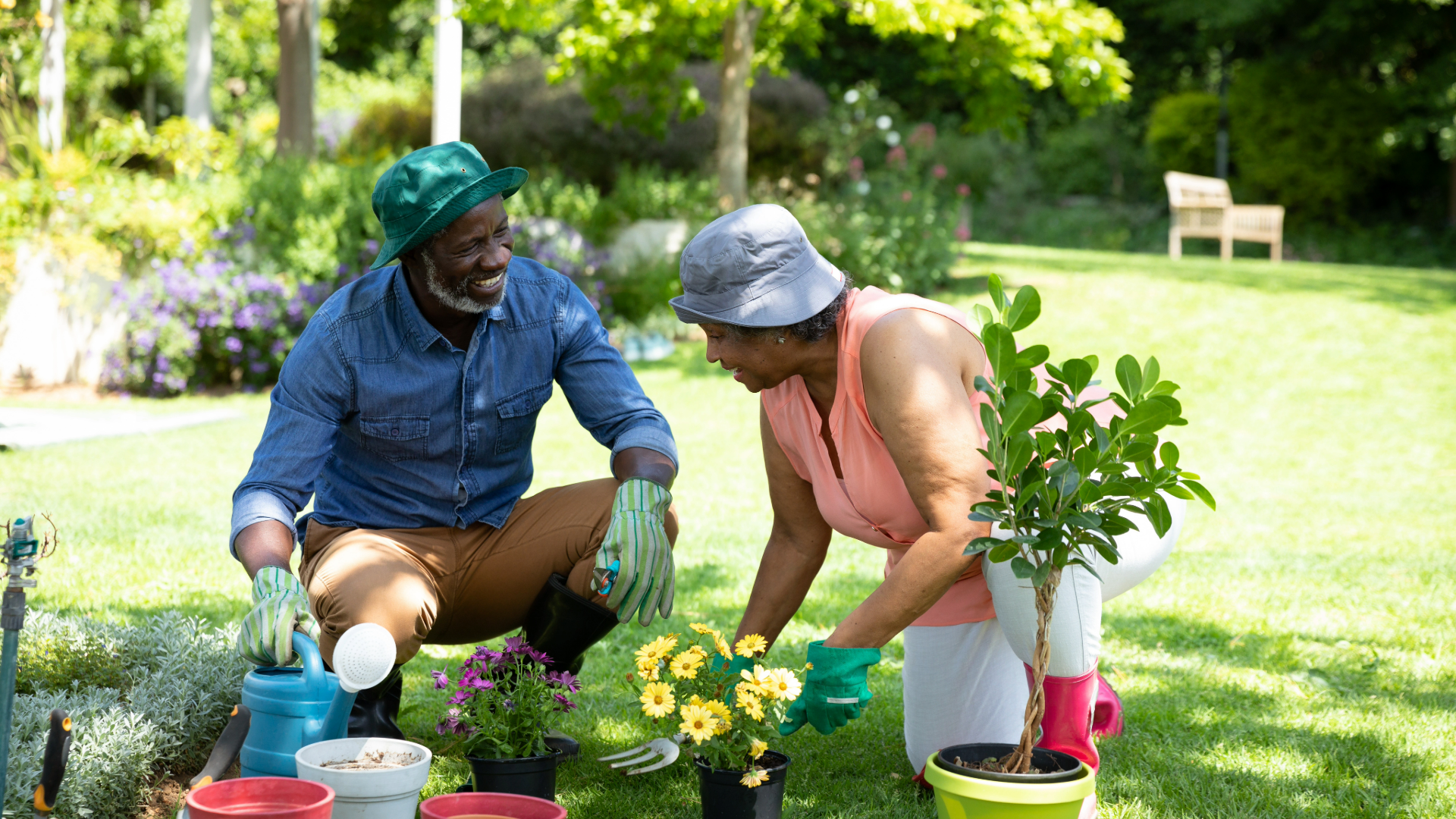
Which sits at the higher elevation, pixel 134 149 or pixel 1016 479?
pixel 134 149

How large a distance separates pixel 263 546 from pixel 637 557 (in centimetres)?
74

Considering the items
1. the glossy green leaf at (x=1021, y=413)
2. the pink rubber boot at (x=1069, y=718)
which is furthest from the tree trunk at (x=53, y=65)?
the glossy green leaf at (x=1021, y=413)

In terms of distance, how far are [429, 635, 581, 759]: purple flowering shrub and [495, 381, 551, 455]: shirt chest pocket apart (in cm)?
56

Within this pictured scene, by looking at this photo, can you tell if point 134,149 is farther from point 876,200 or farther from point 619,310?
point 876,200

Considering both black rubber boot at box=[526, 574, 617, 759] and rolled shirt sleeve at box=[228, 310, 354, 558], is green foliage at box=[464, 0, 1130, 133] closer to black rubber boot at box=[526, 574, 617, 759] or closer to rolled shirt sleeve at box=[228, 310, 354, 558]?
rolled shirt sleeve at box=[228, 310, 354, 558]

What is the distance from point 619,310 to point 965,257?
435 centimetres

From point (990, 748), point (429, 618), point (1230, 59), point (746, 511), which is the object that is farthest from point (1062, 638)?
point (1230, 59)

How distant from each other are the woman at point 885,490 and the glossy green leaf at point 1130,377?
381 mm

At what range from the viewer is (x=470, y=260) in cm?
261

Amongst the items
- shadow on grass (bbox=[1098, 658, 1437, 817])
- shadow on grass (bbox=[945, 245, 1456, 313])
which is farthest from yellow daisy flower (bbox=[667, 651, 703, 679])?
shadow on grass (bbox=[945, 245, 1456, 313])

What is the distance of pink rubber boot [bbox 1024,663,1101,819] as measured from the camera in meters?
2.35

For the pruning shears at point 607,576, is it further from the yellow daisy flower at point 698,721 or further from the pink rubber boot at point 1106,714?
the pink rubber boot at point 1106,714

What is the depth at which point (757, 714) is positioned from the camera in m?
2.11

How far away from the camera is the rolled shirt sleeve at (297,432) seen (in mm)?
2441
